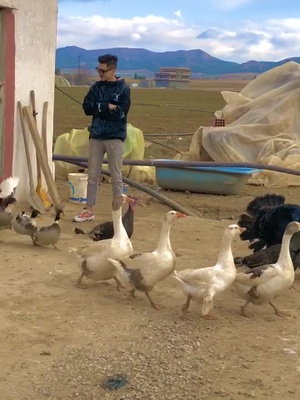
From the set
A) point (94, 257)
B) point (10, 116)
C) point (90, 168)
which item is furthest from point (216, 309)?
point (10, 116)

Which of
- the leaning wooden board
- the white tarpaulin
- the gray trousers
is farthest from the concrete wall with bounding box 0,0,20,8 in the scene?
the white tarpaulin

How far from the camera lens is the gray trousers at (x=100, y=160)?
922cm

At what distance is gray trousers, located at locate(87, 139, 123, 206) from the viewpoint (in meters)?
9.22

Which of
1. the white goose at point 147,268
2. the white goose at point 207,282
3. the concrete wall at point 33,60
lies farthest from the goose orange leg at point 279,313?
the concrete wall at point 33,60

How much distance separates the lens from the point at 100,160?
30.8 ft

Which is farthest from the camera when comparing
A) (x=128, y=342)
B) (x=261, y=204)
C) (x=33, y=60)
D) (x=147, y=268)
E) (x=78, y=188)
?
(x=78, y=188)

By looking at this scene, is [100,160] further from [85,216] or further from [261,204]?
[261,204]

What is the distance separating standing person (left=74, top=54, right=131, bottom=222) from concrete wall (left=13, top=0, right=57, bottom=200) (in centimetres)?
116

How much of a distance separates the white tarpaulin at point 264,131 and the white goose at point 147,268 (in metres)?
8.41

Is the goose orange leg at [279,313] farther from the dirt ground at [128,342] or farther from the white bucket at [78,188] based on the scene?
the white bucket at [78,188]

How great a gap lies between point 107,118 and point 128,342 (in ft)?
14.3

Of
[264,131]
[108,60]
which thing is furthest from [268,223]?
[264,131]

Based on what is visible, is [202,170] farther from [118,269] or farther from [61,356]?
[61,356]

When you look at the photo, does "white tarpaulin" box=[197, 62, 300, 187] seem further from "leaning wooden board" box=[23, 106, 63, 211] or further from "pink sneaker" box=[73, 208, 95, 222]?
"leaning wooden board" box=[23, 106, 63, 211]
